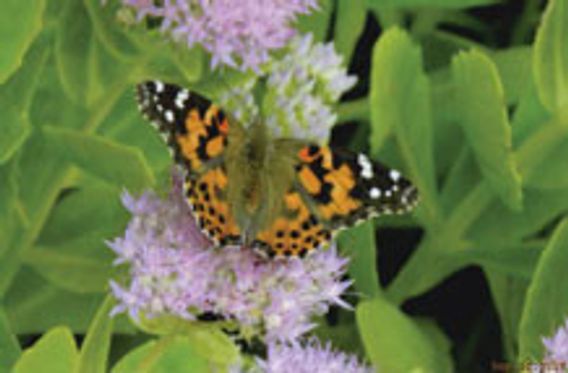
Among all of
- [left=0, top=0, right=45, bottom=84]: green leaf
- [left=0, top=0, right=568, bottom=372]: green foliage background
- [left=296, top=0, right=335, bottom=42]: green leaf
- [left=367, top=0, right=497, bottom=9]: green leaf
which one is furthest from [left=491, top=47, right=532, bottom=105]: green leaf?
[left=0, top=0, right=45, bottom=84]: green leaf

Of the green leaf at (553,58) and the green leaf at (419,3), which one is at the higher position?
the green leaf at (419,3)

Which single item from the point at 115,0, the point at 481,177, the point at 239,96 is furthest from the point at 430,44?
the point at 115,0

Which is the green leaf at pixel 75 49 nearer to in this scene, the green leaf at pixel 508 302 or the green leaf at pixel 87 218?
the green leaf at pixel 87 218

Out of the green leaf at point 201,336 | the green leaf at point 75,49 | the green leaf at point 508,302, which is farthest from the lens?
the green leaf at point 508,302

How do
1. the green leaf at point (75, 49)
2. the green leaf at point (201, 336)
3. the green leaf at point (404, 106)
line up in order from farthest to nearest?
1. the green leaf at point (404, 106)
2. the green leaf at point (75, 49)
3. the green leaf at point (201, 336)

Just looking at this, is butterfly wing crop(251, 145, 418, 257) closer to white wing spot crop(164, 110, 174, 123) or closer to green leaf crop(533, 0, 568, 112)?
white wing spot crop(164, 110, 174, 123)

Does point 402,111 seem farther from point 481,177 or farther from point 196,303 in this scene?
point 196,303

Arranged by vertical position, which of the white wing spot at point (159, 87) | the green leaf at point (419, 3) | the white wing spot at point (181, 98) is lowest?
the white wing spot at point (181, 98)

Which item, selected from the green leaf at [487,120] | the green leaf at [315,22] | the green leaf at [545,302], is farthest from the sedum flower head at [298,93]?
the green leaf at [545,302]
